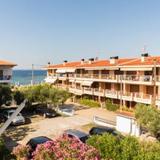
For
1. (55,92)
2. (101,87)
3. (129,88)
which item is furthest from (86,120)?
(101,87)

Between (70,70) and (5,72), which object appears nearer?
(5,72)

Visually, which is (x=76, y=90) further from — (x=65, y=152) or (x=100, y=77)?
(x=65, y=152)

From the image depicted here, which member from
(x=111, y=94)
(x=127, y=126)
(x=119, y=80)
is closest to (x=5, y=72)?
(x=111, y=94)

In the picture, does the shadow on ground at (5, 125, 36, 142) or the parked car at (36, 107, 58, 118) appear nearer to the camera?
the shadow on ground at (5, 125, 36, 142)

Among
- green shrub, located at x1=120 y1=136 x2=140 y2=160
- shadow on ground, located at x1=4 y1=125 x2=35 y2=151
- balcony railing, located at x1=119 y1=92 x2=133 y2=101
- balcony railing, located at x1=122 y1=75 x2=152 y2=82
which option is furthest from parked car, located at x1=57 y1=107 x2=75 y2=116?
green shrub, located at x1=120 y1=136 x2=140 y2=160

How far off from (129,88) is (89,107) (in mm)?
8913

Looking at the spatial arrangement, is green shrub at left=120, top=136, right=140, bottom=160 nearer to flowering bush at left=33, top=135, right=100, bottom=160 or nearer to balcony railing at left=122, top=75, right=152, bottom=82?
flowering bush at left=33, top=135, right=100, bottom=160

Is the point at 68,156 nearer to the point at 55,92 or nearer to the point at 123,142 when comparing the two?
the point at 123,142

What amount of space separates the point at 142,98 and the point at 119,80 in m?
6.50

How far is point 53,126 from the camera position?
118 feet

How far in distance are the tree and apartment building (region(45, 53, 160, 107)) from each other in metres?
10.7

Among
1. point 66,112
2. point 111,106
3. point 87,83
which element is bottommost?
point 66,112

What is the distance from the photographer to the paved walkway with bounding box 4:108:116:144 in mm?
32375

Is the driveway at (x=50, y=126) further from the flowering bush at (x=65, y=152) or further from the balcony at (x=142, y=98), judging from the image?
the flowering bush at (x=65, y=152)
